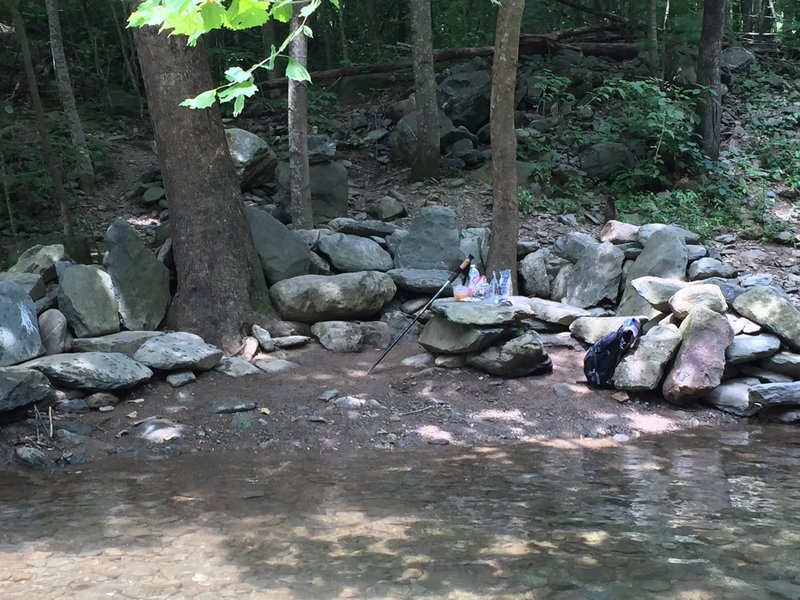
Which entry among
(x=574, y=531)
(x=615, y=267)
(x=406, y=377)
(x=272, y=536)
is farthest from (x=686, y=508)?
(x=615, y=267)

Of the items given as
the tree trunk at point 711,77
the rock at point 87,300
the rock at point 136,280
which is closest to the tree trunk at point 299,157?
the rock at point 136,280

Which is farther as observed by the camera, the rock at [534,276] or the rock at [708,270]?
the rock at [534,276]

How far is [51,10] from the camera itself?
38.3 ft

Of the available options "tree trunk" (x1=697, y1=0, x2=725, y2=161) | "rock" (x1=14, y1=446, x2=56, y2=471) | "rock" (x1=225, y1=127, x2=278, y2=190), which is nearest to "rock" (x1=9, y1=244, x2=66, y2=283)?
"rock" (x1=14, y1=446, x2=56, y2=471)

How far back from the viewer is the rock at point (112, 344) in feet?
22.0

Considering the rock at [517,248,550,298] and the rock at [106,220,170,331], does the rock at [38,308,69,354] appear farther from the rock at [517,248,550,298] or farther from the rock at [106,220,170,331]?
the rock at [517,248,550,298]

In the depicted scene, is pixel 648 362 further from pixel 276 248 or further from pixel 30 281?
pixel 30 281

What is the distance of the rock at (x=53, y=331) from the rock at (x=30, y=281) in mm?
359

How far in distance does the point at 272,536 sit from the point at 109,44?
16.6 metres

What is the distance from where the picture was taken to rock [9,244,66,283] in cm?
759

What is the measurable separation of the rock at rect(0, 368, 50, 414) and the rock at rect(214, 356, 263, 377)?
5.03 feet

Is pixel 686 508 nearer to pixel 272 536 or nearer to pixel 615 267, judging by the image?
pixel 272 536

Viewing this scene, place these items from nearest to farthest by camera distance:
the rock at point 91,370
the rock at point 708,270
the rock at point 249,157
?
1. the rock at point 91,370
2. the rock at point 708,270
3. the rock at point 249,157

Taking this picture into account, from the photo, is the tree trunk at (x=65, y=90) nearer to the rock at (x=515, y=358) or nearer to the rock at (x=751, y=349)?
the rock at (x=515, y=358)
